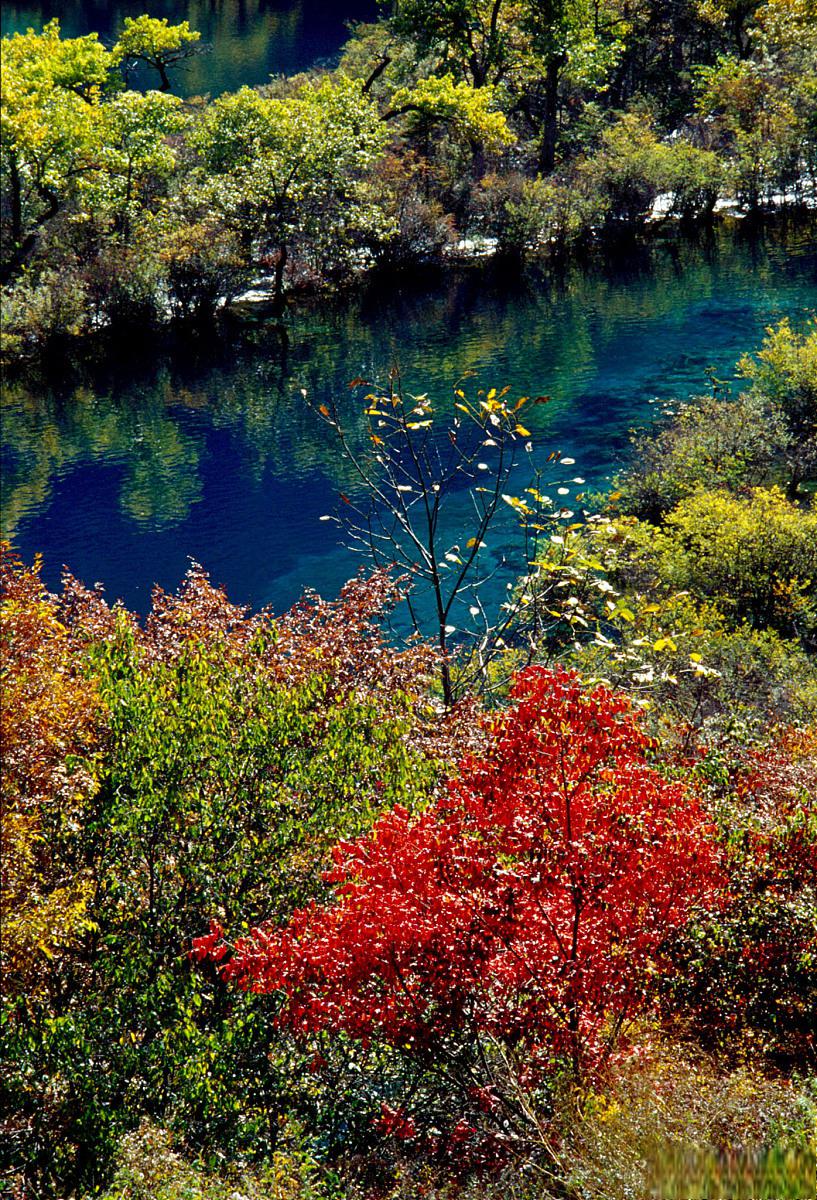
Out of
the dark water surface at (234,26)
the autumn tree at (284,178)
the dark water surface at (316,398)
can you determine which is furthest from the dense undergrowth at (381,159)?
the dark water surface at (234,26)

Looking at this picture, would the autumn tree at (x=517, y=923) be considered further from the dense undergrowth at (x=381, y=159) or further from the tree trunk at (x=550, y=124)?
the tree trunk at (x=550, y=124)

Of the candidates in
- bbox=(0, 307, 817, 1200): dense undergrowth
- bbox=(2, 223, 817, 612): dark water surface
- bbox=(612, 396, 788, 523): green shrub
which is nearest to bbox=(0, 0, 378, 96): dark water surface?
bbox=(2, 223, 817, 612): dark water surface

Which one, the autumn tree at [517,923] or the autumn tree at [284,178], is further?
the autumn tree at [284,178]

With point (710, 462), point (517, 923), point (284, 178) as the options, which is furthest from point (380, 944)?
point (284, 178)

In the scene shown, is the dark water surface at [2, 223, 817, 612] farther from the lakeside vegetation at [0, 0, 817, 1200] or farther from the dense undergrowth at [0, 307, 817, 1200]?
the dense undergrowth at [0, 307, 817, 1200]

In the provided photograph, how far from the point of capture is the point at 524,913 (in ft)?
24.7

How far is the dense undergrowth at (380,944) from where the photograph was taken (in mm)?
7199

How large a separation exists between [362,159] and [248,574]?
3235 cm

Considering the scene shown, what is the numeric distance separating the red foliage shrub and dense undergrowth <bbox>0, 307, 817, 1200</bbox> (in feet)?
0.08

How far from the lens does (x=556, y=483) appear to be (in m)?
26.7

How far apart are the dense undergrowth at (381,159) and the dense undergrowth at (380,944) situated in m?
38.0

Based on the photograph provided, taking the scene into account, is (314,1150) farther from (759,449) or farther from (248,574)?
(759,449)

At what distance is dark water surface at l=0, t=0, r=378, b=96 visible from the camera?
83438mm

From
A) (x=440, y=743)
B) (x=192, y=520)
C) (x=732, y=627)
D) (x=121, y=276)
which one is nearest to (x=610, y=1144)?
(x=440, y=743)
